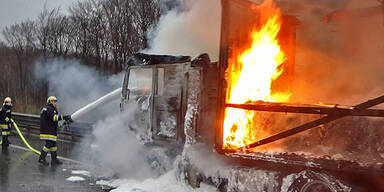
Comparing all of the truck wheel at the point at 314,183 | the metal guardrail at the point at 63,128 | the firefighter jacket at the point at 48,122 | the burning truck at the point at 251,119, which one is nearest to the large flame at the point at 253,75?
the burning truck at the point at 251,119

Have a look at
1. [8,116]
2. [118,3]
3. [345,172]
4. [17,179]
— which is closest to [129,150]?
[17,179]

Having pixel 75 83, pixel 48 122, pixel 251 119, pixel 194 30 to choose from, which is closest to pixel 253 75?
pixel 251 119

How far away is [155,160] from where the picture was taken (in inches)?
257

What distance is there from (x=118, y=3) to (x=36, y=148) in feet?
30.9

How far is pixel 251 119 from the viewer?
5.29 meters

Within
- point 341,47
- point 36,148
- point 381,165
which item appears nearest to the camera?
point 381,165

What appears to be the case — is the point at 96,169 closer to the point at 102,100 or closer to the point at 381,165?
the point at 102,100

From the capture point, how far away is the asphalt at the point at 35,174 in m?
6.10

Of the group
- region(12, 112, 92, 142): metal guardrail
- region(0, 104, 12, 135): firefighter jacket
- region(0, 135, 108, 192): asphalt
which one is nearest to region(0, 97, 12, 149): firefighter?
region(0, 104, 12, 135): firefighter jacket

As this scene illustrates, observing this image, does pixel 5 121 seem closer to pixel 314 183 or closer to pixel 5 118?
pixel 5 118

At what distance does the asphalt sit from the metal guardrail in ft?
3.57

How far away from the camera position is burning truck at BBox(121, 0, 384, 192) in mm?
3980

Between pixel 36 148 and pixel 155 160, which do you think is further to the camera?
pixel 36 148

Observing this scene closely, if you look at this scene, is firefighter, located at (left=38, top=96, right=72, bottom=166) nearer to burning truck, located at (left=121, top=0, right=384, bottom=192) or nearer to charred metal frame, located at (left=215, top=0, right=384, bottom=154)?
burning truck, located at (left=121, top=0, right=384, bottom=192)
